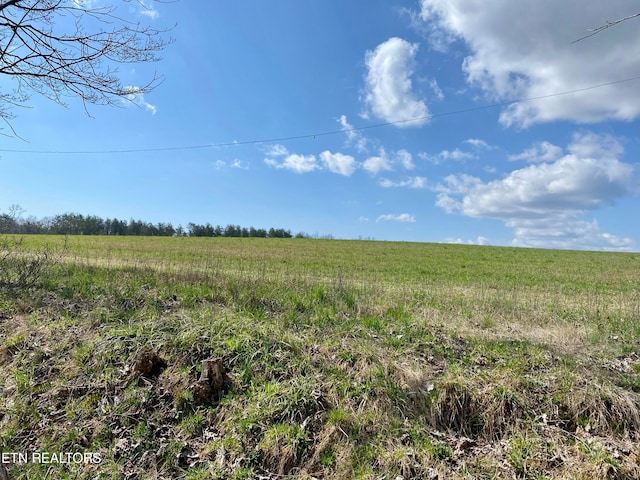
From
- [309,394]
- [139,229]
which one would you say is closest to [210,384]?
[309,394]

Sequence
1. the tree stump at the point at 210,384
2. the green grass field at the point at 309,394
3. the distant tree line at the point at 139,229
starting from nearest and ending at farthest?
the green grass field at the point at 309,394 → the tree stump at the point at 210,384 → the distant tree line at the point at 139,229

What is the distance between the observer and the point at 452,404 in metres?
3.99

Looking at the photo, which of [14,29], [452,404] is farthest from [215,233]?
[452,404]

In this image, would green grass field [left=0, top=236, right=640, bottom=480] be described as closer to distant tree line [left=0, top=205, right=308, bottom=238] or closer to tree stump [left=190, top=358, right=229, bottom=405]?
tree stump [left=190, top=358, right=229, bottom=405]

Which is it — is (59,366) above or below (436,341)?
below

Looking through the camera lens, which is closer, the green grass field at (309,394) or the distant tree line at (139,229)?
the green grass field at (309,394)

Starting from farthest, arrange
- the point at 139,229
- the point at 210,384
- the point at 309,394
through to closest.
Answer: the point at 139,229 → the point at 210,384 → the point at 309,394

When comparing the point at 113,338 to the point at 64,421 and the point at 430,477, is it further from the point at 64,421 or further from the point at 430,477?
the point at 430,477

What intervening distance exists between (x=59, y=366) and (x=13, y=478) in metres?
1.50

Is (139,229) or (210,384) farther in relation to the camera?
(139,229)

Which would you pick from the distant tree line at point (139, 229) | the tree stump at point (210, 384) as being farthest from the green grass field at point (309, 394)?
the distant tree line at point (139, 229)

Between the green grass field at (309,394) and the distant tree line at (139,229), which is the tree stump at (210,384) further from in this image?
the distant tree line at (139,229)

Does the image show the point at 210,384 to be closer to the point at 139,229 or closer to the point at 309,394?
the point at 309,394

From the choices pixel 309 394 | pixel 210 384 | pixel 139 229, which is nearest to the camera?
pixel 309 394
